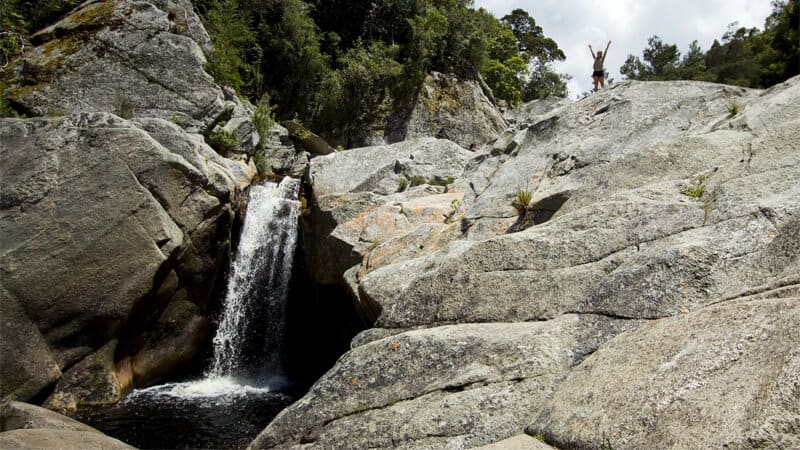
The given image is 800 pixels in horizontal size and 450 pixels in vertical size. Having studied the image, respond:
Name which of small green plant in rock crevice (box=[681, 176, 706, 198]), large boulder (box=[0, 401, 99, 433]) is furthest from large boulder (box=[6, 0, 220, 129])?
small green plant in rock crevice (box=[681, 176, 706, 198])

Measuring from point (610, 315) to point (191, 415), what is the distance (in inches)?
418

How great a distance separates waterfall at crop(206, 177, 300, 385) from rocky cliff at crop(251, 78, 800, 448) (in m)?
8.15

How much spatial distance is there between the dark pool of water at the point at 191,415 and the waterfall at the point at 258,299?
1078mm

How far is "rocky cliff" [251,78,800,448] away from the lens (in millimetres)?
3867

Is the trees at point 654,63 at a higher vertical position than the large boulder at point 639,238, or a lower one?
higher

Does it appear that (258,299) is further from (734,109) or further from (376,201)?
(734,109)

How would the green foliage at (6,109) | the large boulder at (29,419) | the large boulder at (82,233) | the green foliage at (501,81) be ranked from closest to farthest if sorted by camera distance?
1. the large boulder at (29,419)
2. the large boulder at (82,233)
3. the green foliage at (6,109)
4. the green foliage at (501,81)

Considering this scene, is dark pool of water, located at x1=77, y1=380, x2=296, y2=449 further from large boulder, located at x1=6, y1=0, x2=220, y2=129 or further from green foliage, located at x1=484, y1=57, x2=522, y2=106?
green foliage, located at x1=484, y1=57, x2=522, y2=106

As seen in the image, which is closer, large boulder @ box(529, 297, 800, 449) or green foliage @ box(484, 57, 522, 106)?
large boulder @ box(529, 297, 800, 449)

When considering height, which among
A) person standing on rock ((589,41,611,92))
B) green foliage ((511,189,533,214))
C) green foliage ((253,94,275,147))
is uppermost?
green foliage ((253,94,275,147))

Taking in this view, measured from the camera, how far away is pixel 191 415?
42.0 ft

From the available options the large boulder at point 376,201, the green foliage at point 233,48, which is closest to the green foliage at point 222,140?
the green foliage at point 233,48

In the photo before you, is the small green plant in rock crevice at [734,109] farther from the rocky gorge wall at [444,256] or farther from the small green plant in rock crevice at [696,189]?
the small green plant in rock crevice at [696,189]

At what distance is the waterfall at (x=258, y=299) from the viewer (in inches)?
665
